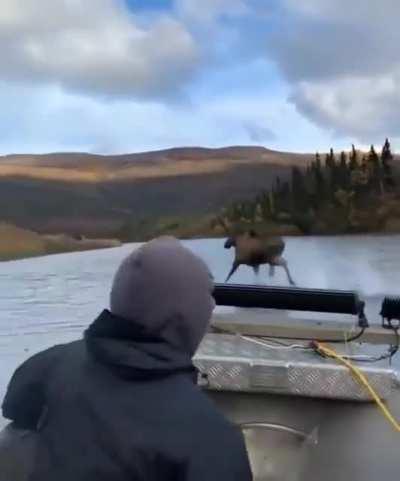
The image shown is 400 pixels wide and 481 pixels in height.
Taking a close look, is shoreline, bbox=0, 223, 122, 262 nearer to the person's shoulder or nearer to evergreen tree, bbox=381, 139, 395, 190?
evergreen tree, bbox=381, 139, 395, 190

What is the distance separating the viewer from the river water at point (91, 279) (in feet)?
12.7

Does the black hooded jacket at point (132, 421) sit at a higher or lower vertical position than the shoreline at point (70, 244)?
higher

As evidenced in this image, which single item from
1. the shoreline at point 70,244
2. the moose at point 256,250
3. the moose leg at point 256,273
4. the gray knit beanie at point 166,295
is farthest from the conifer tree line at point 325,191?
the gray knit beanie at point 166,295

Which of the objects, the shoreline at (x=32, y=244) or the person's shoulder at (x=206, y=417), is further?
the shoreline at (x=32, y=244)

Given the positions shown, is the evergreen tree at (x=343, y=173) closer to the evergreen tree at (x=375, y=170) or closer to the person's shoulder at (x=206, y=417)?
the evergreen tree at (x=375, y=170)

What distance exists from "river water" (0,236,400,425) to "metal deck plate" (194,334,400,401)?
0.93m

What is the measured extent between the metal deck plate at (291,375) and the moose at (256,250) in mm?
1481

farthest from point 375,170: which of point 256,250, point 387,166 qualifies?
point 256,250

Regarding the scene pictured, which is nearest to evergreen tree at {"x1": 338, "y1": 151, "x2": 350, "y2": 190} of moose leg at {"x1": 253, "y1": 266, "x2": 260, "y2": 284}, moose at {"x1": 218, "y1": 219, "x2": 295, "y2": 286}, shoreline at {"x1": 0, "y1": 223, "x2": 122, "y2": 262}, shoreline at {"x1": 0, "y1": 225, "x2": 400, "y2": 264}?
shoreline at {"x1": 0, "y1": 225, "x2": 400, "y2": 264}

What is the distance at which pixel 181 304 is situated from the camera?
1.39m

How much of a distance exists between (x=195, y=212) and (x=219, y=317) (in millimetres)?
2272

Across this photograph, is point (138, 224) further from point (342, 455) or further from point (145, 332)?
point (145, 332)

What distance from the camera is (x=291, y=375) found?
2.29 metres

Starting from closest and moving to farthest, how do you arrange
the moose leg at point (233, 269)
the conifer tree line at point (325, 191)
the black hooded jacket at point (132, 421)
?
the black hooded jacket at point (132, 421)
the moose leg at point (233, 269)
the conifer tree line at point (325, 191)
